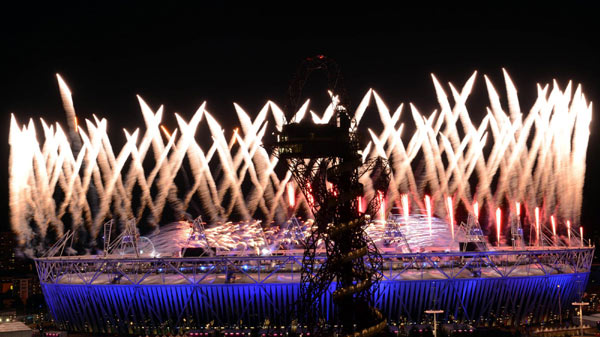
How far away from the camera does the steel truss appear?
3123 inches

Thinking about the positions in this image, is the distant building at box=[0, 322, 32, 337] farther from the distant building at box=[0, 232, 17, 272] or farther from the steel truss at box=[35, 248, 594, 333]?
the distant building at box=[0, 232, 17, 272]

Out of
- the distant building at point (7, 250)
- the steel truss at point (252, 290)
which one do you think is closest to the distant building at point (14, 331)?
the steel truss at point (252, 290)

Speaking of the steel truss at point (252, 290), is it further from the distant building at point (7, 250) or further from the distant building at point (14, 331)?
the distant building at point (7, 250)

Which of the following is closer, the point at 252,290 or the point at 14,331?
the point at 14,331

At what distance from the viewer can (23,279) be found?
143500 millimetres

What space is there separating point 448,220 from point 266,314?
2387cm

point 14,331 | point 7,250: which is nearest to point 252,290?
point 14,331

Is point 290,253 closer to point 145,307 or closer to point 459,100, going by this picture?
point 145,307

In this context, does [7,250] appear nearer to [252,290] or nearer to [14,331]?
[252,290]

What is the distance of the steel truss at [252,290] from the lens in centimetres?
7931

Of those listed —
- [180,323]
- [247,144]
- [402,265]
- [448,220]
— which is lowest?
[180,323]

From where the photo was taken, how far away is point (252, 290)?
Answer: 7894cm

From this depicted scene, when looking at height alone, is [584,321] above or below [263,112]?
below

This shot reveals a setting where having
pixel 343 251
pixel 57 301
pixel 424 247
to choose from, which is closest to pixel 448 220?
pixel 424 247
